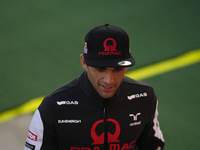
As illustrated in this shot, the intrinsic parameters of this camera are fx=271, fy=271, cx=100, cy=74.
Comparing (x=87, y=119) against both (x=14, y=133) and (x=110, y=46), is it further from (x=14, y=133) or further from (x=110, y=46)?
(x=14, y=133)

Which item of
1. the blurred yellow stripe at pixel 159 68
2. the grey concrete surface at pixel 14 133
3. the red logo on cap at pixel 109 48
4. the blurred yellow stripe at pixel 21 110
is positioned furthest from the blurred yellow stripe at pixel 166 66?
the red logo on cap at pixel 109 48

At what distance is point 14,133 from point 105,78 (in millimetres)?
2284

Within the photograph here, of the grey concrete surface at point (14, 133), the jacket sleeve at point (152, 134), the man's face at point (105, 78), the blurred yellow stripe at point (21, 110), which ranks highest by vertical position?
the man's face at point (105, 78)

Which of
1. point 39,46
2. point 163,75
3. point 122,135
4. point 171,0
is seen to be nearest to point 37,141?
point 122,135

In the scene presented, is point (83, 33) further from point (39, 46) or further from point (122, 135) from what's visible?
point (122, 135)

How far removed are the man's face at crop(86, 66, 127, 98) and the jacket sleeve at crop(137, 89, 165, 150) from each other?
1.48ft

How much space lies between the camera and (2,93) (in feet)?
13.0

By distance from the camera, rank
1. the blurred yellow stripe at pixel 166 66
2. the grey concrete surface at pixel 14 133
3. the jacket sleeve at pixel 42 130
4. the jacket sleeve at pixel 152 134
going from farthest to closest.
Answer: the blurred yellow stripe at pixel 166 66
the grey concrete surface at pixel 14 133
the jacket sleeve at pixel 152 134
the jacket sleeve at pixel 42 130

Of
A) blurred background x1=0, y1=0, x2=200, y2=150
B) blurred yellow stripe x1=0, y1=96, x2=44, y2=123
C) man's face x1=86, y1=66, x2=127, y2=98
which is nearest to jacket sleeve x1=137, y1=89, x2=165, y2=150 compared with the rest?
man's face x1=86, y1=66, x2=127, y2=98

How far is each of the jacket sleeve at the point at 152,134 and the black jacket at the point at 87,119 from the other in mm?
55

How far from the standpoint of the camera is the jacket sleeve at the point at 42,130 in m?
A: 1.76

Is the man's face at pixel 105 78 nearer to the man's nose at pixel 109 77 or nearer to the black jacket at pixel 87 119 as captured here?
the man's nose at pixel 109 77

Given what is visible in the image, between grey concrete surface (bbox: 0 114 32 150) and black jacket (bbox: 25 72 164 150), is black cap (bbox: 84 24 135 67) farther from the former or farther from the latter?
grey concrete surface (bbox: 0 114 32 150)

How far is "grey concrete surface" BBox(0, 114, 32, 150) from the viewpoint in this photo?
3379 millimetres
